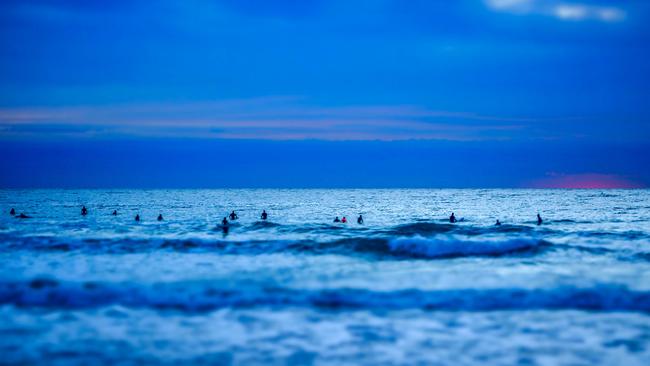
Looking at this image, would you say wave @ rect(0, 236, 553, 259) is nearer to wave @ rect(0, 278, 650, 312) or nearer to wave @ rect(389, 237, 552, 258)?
wave @ rect(389, 237, 552, 258)

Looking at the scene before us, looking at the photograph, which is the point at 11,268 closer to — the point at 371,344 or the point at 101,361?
the point at 101,361

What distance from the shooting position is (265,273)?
17922mm

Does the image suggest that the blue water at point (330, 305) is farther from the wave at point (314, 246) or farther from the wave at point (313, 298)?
the wave at point (314, 246)

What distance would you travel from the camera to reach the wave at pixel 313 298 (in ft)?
44.1

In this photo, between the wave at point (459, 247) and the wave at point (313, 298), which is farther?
the wave at point (459, 247)

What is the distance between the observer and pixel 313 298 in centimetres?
1416

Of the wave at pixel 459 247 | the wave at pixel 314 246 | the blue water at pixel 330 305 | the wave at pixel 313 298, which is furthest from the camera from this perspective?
the wave at pixel 314 246

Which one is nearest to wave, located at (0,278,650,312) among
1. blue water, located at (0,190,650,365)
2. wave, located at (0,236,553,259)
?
blue water, located at (0,190,650,365)

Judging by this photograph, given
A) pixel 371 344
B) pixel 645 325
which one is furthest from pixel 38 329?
pixel 645 325

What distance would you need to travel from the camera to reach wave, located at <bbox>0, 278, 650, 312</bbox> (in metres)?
13.4

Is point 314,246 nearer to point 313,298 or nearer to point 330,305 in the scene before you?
point 313,298

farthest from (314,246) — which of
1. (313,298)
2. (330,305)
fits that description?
(330,305)

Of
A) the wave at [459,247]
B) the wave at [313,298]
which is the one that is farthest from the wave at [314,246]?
the wave at [313,298]

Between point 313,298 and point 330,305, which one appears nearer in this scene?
point 330,305
